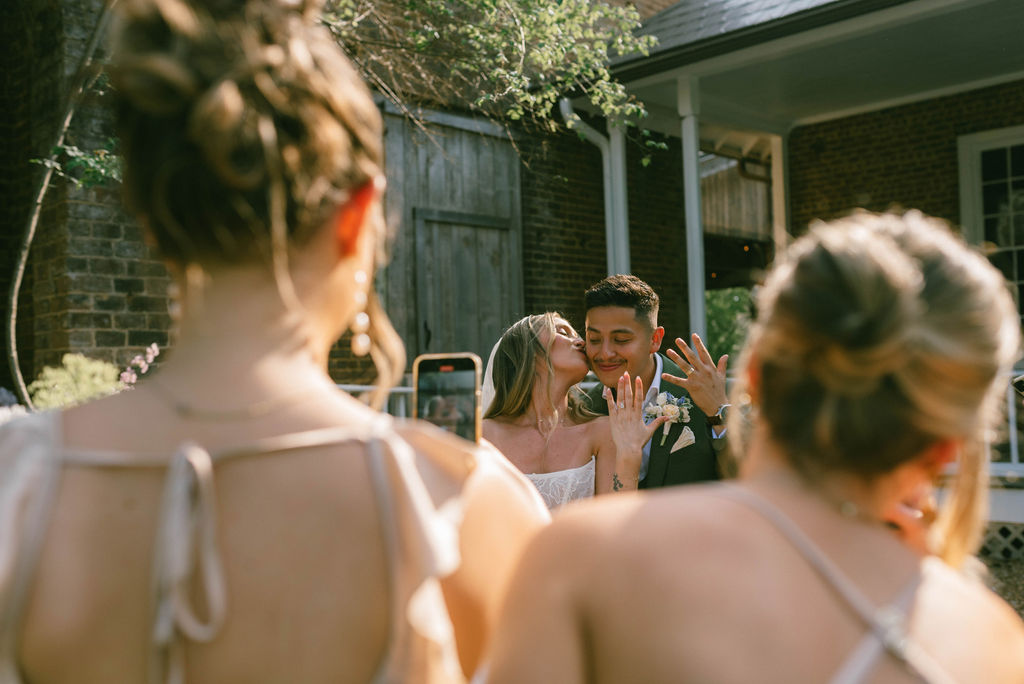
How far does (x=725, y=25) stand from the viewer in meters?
8.18

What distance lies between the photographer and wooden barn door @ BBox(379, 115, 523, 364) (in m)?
8.80

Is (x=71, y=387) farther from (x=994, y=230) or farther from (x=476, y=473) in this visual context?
(x=994, y=230)

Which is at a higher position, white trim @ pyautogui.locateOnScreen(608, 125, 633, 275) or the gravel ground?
white trim @ pyautogui.locateOnScreen(608, 125, 633, 275)

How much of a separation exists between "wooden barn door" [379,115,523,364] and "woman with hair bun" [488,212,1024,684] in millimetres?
7618

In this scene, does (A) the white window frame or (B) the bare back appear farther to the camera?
(A) the white window frame

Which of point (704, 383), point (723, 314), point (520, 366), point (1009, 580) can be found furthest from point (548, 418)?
point (723, 314)

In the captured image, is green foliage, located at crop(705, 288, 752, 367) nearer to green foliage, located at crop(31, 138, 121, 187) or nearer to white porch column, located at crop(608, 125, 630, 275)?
white porch column, located at crop(608, 125, 630, 275)

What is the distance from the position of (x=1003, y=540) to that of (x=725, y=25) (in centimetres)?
483

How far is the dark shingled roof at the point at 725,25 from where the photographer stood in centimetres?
733

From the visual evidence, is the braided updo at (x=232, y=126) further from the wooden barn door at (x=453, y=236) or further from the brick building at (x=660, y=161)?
the wooden barn door at (x=453, y=236)

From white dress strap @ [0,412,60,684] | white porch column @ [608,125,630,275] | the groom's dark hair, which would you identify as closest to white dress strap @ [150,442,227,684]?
white dress strap @ [0,412,60,684]

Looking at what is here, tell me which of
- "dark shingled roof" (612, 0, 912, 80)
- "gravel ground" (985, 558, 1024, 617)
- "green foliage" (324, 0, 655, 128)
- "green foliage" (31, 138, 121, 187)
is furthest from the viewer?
"green foliage" (324, 0, 655, 128)

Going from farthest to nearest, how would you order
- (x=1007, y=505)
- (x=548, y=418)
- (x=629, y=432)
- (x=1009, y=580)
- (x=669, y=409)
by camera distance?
(x=1007, y=505), (x=1009, y=580), (x=548, y=418), (x=669, y=409), (x=629, y=432)

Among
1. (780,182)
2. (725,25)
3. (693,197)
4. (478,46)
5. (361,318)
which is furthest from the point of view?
(780,182)
